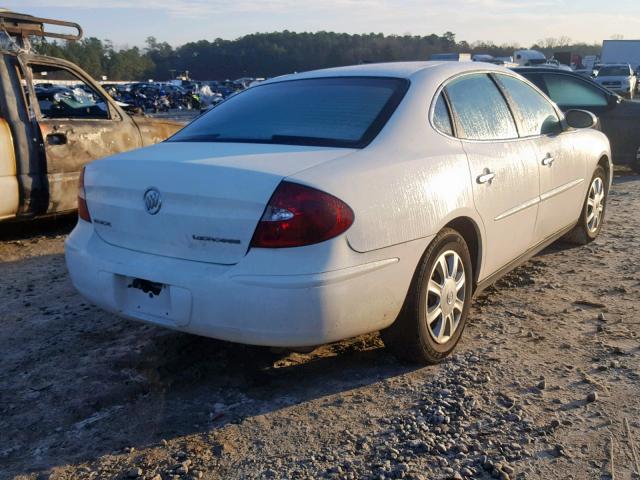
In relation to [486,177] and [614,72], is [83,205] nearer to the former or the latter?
[486,177]

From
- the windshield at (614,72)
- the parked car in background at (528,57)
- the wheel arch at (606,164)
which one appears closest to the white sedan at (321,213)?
the wheel arch at (606,164)

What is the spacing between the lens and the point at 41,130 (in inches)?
232

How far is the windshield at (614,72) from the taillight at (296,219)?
3422cm

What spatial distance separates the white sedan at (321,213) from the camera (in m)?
2.70

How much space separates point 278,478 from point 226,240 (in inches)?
38.7

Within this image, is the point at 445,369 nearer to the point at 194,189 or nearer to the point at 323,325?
the point at 323,325

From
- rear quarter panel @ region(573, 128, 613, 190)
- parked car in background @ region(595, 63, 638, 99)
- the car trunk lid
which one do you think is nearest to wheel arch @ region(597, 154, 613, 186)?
rear quarter panel @ region(573, 128, 613, 190)

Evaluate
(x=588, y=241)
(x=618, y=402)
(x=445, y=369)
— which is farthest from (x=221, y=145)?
(x=588, y=241)

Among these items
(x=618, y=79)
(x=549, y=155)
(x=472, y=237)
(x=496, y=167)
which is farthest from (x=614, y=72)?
(x=472, y=237)

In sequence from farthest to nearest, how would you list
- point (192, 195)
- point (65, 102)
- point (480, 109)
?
point (65, 102) < point (480, 109) < point (192, 195)

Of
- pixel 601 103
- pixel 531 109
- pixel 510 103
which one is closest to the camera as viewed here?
pixel 510 103

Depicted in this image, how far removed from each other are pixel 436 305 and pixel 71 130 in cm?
436

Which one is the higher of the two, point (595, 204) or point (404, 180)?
point (404, 180)

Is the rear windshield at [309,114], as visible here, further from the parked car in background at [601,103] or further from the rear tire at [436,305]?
the parked car in background at [601,103]
